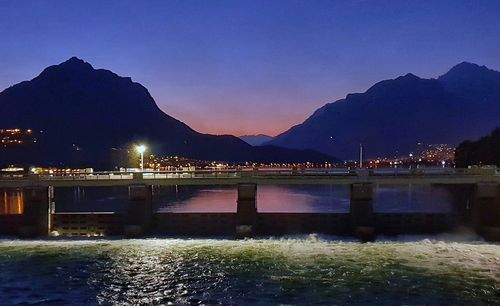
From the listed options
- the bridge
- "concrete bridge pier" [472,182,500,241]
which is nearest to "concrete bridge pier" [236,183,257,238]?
the bridge

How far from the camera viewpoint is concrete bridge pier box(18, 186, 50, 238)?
52.3m

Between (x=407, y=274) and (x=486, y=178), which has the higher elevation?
(x=486, y=178)

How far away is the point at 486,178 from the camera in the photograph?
50.8 meters

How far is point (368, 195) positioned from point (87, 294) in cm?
2897

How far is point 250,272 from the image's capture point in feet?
124

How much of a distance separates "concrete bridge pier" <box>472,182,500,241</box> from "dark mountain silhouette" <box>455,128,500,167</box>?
305ft

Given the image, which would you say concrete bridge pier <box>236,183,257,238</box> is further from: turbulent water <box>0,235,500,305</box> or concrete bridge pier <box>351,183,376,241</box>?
concrete bridge pier <box>351,183,376,241</box>

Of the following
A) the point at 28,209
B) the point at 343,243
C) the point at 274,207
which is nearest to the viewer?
the point at 343,243

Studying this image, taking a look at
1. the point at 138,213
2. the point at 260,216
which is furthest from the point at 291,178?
the point at 138,213

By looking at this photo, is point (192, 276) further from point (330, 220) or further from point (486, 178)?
point (486, 178)

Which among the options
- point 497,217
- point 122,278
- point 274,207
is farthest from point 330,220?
point 274,207

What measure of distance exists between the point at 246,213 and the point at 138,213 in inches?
437

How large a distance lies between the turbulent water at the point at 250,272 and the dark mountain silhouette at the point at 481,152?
104511mm

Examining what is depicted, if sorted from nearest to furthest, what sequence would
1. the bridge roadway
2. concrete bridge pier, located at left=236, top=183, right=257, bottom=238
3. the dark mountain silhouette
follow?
concrete bridge pier, located at left=236, top=183, right=257, bottom=238 → the bridge roadway → the dark mountain silhouette
